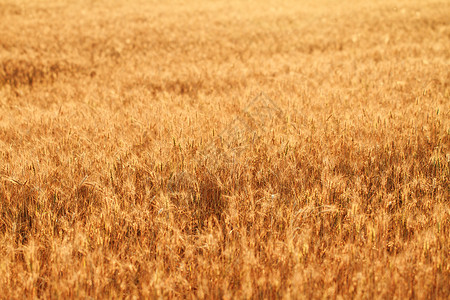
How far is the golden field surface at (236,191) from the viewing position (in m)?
1.14

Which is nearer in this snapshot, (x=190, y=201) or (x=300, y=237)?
(x=300, y=237)

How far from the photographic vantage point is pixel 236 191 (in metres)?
1.60

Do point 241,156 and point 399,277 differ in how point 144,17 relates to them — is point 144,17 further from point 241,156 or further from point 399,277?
point 399,277

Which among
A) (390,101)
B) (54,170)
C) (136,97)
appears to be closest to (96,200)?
(54,170)

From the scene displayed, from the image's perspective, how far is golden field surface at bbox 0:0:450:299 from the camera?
1143mm

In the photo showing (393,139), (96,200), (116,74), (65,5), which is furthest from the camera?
(65,5)

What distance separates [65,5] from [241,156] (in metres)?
15.4

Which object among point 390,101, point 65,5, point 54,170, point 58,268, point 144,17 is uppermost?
point 65,5

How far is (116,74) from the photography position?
17.5 ft

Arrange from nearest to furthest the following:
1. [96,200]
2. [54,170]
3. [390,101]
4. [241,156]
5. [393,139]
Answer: [96,200]
[54,170]
[241,156]
[393,139]
[390,101]

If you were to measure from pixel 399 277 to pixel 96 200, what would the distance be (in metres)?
1.44

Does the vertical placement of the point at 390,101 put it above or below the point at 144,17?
below

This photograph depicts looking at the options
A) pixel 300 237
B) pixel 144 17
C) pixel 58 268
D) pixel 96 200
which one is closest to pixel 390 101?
pixel 300 237

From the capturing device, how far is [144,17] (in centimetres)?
1165
